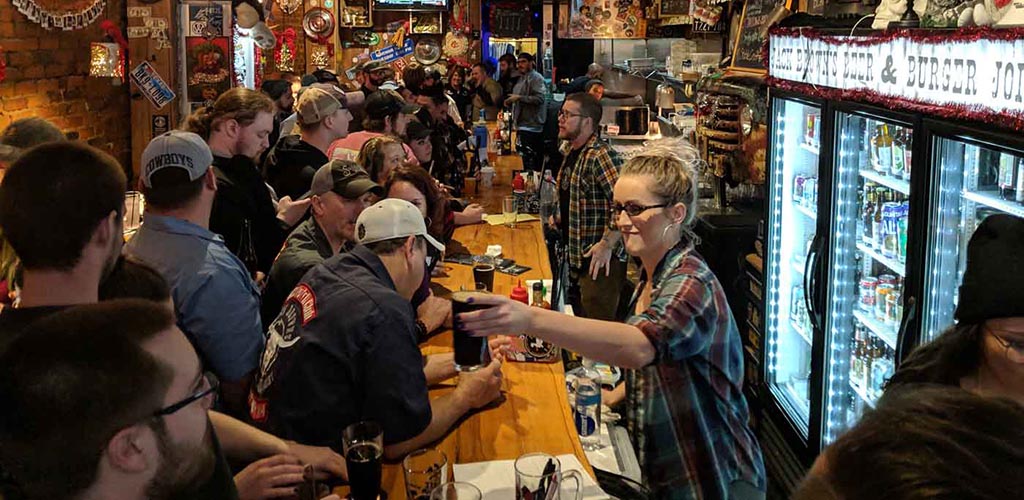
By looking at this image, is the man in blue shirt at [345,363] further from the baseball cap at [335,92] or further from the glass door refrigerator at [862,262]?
the baseball cap at [335,92]

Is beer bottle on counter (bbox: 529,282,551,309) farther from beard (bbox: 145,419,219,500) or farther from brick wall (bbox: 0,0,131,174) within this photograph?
brick wall (bbox: 0,0,131,174)

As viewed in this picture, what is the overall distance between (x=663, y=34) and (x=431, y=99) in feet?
10.5

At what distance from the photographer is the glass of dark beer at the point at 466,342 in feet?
7.63

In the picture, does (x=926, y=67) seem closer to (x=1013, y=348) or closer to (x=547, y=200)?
(x=1013, y=348)

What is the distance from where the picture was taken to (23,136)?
403 cm

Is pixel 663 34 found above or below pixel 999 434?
above

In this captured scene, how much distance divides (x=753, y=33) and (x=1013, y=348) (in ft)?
12.4

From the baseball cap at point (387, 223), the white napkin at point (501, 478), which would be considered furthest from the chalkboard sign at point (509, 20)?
the white napkin at point (501, 478)

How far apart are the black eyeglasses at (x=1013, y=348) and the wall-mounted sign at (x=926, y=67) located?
2.36 feet

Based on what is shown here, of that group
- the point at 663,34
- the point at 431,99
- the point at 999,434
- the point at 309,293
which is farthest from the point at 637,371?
the point at 663,34

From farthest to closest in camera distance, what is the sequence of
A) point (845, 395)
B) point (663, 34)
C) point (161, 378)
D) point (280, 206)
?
point (663, 34) < point (280, 206) < point (845, 395) < point (161, 378)

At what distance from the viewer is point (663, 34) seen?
9.70 m

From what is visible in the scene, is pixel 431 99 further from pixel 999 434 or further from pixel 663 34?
pixel 999 434

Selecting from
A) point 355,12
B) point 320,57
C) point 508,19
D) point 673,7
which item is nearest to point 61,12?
point 673,7
